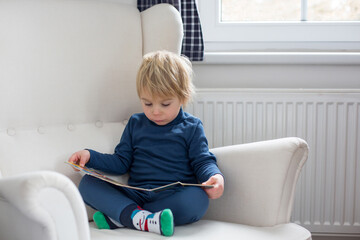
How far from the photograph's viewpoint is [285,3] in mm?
2053

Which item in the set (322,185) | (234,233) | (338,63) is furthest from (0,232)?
(338,63)

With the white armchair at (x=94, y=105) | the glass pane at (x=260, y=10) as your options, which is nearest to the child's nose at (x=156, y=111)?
the white armchair at (x=94, y=105)

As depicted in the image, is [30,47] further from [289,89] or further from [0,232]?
[289,89]

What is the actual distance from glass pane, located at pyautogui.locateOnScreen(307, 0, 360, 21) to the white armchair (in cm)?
80

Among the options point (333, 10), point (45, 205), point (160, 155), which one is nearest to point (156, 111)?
point (160, 155)

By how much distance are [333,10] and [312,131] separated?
0.60m

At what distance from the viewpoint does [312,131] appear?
182cm

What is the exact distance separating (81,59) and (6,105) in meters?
0.28

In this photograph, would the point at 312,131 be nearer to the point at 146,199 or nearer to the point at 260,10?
the point at 260,10

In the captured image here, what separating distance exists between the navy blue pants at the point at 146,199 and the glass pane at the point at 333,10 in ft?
3.78

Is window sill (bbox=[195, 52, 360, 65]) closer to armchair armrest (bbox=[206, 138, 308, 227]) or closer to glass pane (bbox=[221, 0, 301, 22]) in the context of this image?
glass pane (bbox=[221, 0, 301, 22])

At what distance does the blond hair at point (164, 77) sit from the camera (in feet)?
4.38

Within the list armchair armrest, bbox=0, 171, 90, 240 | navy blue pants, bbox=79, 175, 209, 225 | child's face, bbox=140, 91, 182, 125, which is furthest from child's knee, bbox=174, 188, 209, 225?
armchair armrest, bbox=0, 171, 90, 240

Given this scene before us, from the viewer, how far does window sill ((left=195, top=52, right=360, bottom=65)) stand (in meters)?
1.85
